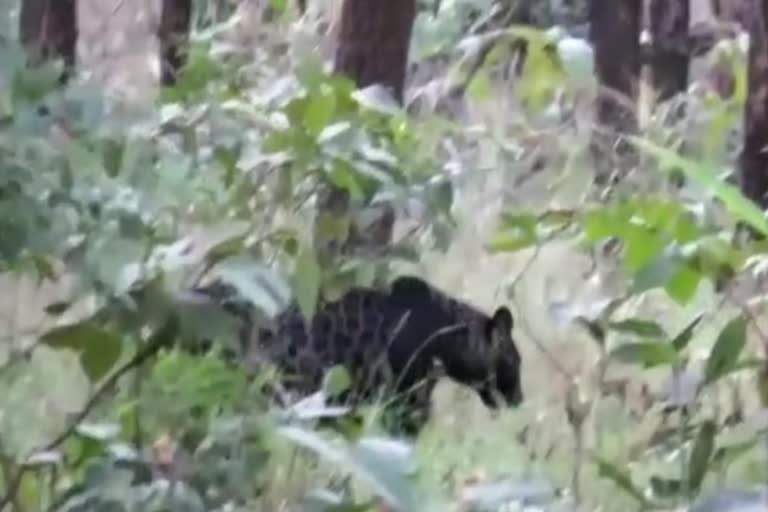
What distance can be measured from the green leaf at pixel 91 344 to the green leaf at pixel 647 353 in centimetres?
33

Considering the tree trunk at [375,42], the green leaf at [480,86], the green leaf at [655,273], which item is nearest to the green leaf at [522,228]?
the green leaf at [655,273]

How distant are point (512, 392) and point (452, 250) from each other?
57 cm

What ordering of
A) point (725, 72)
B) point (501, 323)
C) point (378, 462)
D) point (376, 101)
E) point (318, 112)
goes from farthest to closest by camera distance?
point (725, 72), point (501, 323), point (376, 101), point (318, 112), point (378, 462)

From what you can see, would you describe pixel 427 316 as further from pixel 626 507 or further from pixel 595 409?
pixel 626 507

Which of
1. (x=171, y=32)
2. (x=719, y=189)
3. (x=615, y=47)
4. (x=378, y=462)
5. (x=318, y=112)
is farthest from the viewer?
(x=615, y=47)

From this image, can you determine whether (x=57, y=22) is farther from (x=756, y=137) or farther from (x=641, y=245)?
(x=641, y=245)

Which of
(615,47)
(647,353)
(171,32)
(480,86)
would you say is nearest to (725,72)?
(615,47)

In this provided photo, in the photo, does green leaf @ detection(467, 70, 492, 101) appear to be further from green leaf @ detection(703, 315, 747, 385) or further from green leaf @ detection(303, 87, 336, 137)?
green leaf @ detection(703, 315, 747, 385)

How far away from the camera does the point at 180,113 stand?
61.7 inches

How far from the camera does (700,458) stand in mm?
1080

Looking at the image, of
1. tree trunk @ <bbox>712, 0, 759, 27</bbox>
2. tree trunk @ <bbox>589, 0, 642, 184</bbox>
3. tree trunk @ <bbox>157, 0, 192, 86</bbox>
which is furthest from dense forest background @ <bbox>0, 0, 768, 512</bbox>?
tree trunk @ <bbox>589, 0, 642, 184</bbox>

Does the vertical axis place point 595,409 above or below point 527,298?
above

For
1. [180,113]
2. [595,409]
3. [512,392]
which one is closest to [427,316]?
[512,392]

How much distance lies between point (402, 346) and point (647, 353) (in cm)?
131
